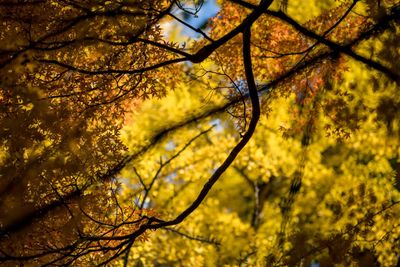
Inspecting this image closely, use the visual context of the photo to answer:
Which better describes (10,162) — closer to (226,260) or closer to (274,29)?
(274,29)

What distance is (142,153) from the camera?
4.74 m

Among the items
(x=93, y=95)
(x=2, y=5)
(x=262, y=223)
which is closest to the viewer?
(x=2, y=5)

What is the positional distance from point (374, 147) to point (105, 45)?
5466mm

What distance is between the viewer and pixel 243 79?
14.4ft

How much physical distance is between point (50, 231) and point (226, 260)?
6.26 metres

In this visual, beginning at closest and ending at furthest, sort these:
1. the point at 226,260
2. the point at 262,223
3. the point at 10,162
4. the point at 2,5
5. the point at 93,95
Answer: the point at 2,5 → the point at 10,162 → the point at 93,95 → the point at 226,260 → the point at 262,223

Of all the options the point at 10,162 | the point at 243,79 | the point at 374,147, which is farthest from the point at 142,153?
the point at 374,147

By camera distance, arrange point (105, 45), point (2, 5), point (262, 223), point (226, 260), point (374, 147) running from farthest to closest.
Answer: point (262, 223)
point (226, 260)
point (374, 147)
point (105, 45)
point (2, 5)

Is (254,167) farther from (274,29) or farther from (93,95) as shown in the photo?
(93,95)

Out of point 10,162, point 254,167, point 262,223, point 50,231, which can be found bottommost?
point 50,231

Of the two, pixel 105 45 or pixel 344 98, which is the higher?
pixel 344 98

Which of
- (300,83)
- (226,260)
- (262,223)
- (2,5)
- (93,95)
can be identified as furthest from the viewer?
(262,223)

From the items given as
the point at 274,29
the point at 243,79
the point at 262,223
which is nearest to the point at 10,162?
the point at 243,79

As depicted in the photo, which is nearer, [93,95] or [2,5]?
[2,5]
